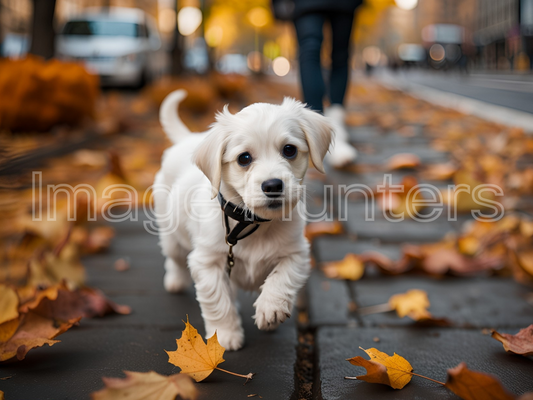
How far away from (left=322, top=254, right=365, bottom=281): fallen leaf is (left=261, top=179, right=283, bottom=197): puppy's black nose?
1.18m

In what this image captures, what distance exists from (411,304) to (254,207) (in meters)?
1.08

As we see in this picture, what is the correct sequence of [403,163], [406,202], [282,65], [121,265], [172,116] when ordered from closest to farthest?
[172,116]
[121,265]
[406,202]
[403,163]
[282,65]

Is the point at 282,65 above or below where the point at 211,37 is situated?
above

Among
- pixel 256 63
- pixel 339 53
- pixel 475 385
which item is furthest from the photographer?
pixel 256 63

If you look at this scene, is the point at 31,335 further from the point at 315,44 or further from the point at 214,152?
the point at 315,44

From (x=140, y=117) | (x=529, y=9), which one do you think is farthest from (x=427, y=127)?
(x=529, y=9)

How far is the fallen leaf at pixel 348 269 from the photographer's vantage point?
2.84m

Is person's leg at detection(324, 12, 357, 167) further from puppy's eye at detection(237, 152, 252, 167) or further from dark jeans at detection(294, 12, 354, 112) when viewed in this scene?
puppy's eye at detection(237, 152, 252, 167)

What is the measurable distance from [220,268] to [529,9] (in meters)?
44.2

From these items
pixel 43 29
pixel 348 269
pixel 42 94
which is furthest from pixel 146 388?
pixel 43 29

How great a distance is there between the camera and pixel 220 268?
2090mm

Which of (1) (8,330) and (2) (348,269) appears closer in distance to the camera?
(1) (8,330)

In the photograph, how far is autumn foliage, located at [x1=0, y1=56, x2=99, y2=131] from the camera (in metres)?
5.84

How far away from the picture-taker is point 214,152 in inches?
75.5
